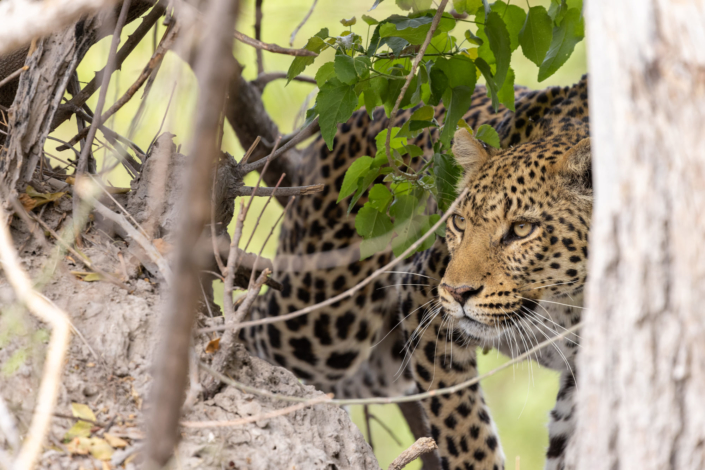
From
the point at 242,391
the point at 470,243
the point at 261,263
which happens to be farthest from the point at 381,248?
the point at 242,391

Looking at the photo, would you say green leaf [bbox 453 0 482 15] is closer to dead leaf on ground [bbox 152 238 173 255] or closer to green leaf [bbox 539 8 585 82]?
green leaf [bbox 539 8 585 82]

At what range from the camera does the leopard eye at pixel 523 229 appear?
322 cm

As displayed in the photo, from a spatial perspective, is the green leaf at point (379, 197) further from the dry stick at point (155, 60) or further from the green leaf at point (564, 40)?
the dry stick at point (155, 60)

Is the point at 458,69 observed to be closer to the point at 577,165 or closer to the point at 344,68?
the point at 344,68

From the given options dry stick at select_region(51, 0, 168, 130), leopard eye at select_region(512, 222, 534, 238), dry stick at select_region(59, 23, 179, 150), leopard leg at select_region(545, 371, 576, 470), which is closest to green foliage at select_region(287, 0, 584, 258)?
leopard eye at select_region(512, 222, 534, 238)

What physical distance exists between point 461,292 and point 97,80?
190cm

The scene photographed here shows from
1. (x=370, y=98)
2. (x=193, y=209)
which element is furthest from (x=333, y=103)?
(x=193, y=209)

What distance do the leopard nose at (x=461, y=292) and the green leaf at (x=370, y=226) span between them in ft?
1.29

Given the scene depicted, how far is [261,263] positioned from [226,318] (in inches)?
50.9

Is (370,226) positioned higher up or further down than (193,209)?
higher up

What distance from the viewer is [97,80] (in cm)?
291

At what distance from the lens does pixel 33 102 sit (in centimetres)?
245

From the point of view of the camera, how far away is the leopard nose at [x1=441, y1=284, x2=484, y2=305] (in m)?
3.13

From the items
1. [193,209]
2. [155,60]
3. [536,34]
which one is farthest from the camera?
[536,34]
